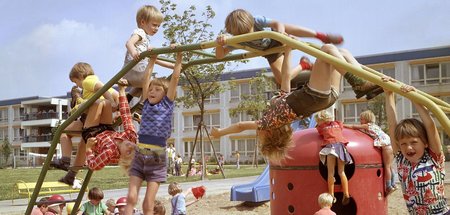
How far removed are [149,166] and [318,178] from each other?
2707 mm

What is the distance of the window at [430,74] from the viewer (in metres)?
42.6

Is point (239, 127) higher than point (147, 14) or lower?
lower

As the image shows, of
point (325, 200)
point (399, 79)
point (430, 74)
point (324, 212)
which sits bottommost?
point (324, 212)

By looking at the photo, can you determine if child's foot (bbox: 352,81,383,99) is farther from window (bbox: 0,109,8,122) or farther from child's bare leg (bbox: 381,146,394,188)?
window (bbox: 0,109,8,122)

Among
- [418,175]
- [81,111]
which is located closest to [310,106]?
[418,175]

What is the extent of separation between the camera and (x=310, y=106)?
4762 millimetres

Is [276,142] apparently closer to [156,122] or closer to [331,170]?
[156,122]

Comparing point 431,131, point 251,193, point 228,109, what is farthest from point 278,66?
point 228,109

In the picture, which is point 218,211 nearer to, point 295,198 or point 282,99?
point 295,198

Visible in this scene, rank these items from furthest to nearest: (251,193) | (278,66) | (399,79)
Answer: (399,79)
(251,193)
(278,66)

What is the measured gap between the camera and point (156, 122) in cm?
540

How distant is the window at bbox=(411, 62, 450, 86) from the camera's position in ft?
140

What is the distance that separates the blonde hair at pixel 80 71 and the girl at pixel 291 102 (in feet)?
5.94

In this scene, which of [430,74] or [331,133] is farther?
[430,74]
